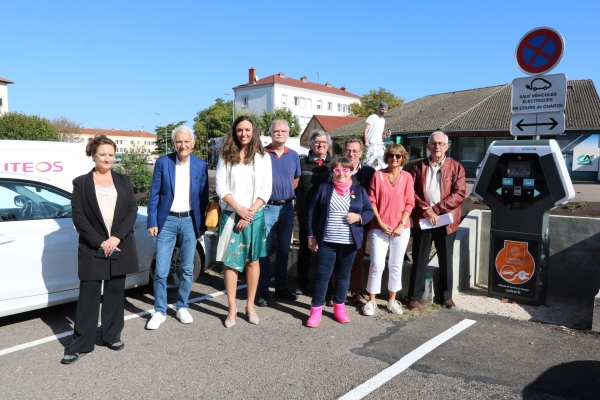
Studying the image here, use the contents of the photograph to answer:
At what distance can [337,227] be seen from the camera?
15.8 feet

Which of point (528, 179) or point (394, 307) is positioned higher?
point (528, 179)

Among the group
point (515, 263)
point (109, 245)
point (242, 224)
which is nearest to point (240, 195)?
point (242, 224)

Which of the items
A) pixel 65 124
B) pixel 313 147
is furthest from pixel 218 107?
pixel 313 147

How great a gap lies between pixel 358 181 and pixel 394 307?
137 cm

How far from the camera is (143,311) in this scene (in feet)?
17.5

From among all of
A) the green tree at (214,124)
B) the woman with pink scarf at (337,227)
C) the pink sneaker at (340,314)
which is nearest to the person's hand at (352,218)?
the woman with pink scarf at (337,227)

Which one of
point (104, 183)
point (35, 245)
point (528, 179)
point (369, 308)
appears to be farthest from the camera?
point (528, 179)

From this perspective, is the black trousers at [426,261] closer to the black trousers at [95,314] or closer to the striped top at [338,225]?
the striped top at [338,225]

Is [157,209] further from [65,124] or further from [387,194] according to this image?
[65,124]

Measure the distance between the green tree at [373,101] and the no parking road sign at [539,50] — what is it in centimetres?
5558

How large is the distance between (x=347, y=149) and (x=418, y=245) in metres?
1.26

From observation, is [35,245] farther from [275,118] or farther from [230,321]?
[275,118]

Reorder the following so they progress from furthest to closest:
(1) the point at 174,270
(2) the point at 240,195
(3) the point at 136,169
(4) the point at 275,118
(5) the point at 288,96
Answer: (5) the point at 288,96 → (4) the point at 275,118 → (3) the point at 136,169 → (1) the point at 174,270 → (2) the point at 240,195

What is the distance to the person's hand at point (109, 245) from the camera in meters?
4.06
